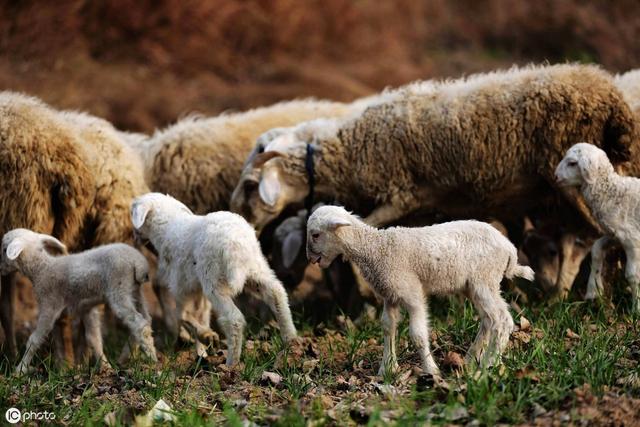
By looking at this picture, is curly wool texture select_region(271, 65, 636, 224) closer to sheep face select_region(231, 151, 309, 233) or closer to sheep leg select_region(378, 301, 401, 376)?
sheep face select_region(231, 151, 309, 233)

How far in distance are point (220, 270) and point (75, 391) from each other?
1079 mm

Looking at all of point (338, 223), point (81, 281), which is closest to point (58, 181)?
point (81, 281)

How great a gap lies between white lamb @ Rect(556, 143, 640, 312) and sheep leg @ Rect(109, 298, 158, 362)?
2833 mm

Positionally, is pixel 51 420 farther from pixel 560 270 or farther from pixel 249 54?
pixel 249 54

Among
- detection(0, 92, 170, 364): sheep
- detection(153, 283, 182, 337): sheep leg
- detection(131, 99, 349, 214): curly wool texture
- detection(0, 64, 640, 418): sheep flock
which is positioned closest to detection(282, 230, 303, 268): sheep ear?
detection(0, 64, 640, 418): sheep flock

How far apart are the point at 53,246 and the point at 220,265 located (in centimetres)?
159

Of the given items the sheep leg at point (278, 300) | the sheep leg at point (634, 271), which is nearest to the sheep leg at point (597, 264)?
the sheep leg at point (634, 271)

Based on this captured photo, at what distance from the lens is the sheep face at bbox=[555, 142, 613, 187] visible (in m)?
6.02

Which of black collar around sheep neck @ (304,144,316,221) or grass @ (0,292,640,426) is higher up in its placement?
black collar around sheep neck @ (304,144,316,221)

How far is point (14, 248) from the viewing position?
20.4 ft

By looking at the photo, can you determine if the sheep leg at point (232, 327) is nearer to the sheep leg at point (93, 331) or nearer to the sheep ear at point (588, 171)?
the sheep leg at point (93, 331)

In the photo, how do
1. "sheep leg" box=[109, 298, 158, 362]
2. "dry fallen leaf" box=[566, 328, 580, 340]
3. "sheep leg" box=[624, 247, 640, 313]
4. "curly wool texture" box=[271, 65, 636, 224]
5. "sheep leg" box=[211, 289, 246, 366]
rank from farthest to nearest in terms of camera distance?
1. "curly wool texture" box=[271, 65, 636, 224]
2. "sheep leg" box=[109, 298, 158, 362]
3. "sheep leg" box=[624, 247, 640, 313]
4. "sheep leg" box=[211, 289, 246, 366]
5. "dry fallen leaf" box=[566, 328, 580, 340]

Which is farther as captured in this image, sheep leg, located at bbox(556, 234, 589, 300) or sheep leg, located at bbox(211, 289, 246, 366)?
sheep leg, located at bbox(556, 234, 589, 300)

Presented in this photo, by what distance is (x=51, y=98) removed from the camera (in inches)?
498
